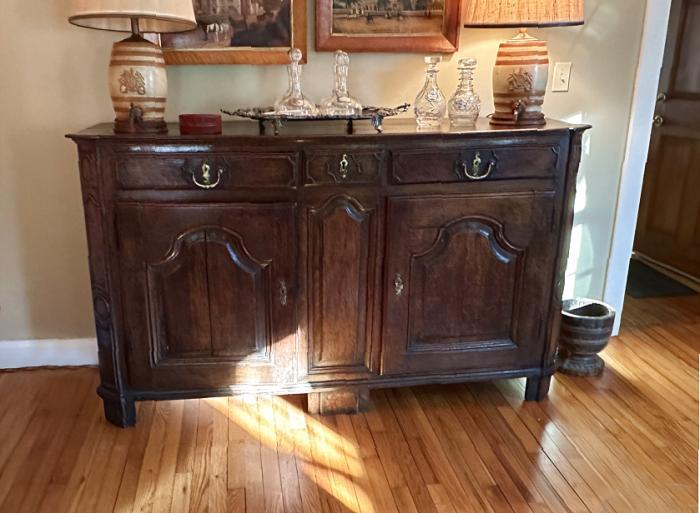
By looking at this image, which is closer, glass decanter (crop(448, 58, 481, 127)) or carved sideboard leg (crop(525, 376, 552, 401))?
glass decanter (crop(448, 58, 481, 127))

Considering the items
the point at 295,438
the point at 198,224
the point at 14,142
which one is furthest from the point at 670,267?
the point at 14,142

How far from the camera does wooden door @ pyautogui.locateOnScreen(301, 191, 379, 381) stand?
6.26ft

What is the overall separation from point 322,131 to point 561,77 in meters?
1.05

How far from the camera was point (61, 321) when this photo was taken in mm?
2420

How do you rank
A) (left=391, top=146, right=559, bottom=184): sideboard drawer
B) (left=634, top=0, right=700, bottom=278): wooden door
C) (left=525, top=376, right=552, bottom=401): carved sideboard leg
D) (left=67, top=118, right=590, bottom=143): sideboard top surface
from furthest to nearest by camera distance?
1. (left=634, top=0, right=700, bottom=278): wooden door
2. (left=525, top=376, right=552, bottom=401): carved sideboard leg
3. (left=391, top=146, right=559, bottom=184): sideboard drawer
4. (left=67, top=118, right=590, bottom=143): sideboard top surface

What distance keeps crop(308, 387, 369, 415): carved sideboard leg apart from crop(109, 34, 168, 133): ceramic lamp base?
1.00 metres

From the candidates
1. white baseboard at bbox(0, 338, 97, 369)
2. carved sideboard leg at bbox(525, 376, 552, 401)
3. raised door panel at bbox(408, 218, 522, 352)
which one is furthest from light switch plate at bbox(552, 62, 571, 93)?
white baseboard at bbox(0, 338, 97, 369)

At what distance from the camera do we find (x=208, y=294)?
6.38 ft

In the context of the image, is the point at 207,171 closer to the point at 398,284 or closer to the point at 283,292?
the point at 283,292

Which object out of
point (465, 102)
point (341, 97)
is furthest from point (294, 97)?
point (465, 102)

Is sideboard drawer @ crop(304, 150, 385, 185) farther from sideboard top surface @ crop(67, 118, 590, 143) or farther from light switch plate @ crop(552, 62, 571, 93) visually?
light switch plate @ crop(552, 62, 571, 93)

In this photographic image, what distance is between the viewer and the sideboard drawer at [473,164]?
1.89m

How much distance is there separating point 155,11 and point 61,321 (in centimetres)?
130

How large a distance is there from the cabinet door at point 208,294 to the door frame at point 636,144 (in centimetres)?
148
